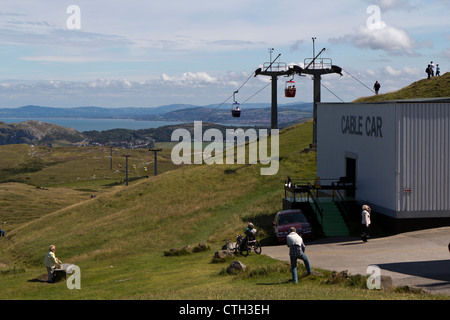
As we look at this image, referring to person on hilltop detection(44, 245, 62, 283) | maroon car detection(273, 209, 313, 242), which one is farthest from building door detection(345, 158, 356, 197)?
person on hilltop detection(44, 245, 62, 283)

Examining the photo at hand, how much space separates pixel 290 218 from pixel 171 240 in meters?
11.0

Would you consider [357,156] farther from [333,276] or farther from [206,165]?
[206,165]

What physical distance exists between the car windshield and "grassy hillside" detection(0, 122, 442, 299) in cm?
336

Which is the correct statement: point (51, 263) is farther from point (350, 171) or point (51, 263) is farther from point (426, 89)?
point (426, 89)

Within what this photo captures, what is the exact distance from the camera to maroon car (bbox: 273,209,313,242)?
3009 cm

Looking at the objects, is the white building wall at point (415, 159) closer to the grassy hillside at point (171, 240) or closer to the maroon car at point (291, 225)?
the maroon car at point (291, 225)

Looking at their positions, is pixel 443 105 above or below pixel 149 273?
above

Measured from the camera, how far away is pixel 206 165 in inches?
2579

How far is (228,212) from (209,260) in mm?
16876

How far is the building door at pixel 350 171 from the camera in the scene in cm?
3602

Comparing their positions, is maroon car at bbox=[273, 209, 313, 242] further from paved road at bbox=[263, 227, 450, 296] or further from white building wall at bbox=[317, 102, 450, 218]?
white building wall at bbox=[317, 102, 450, 218]

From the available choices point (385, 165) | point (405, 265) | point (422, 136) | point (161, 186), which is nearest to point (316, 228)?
point (385, 165)

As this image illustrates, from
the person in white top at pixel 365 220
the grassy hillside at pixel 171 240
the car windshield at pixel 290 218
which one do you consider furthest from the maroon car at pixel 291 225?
the grassy hillside at pixel 171 240

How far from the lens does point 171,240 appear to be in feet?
127
